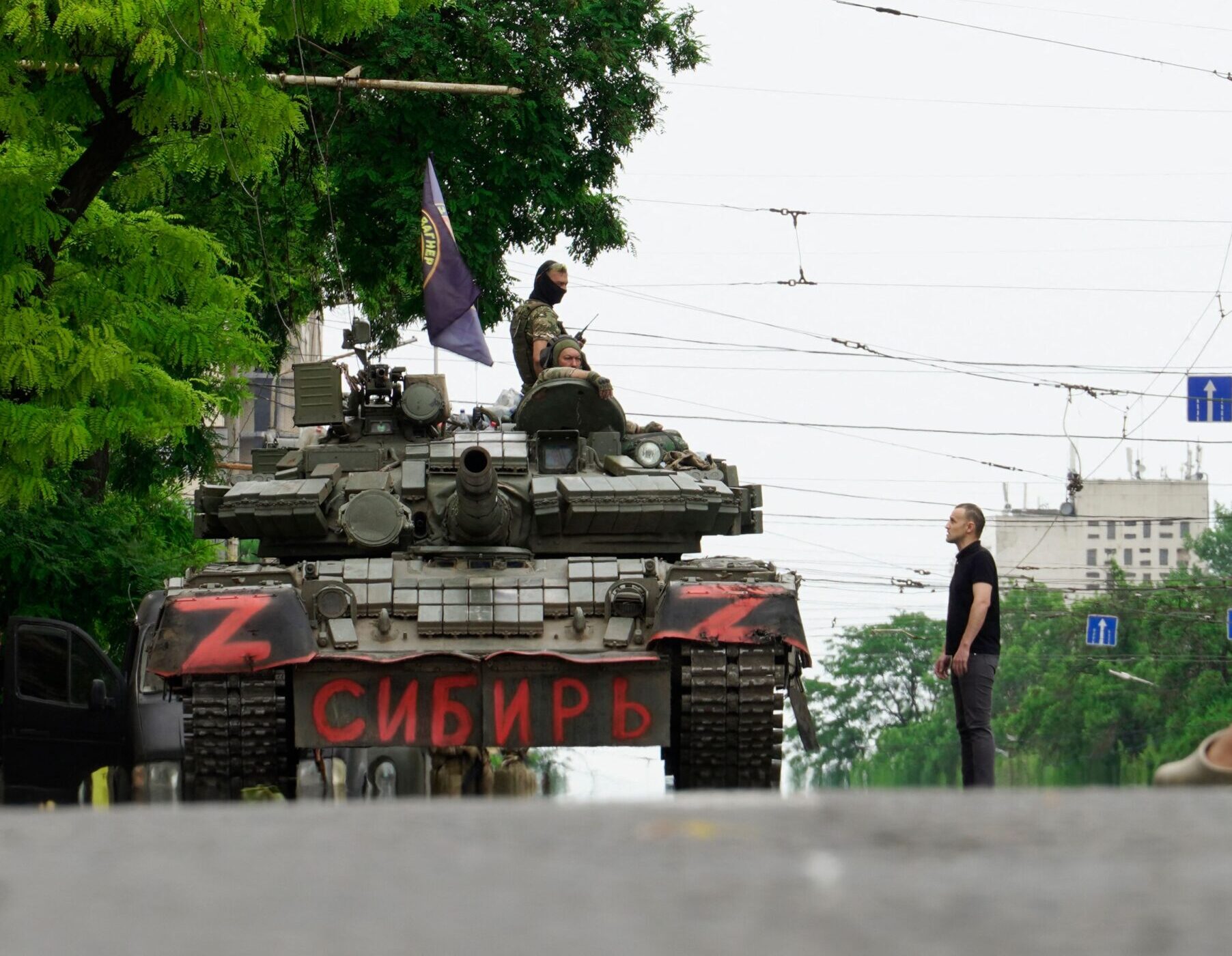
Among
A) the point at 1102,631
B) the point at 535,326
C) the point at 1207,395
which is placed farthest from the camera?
the point at 1102,631

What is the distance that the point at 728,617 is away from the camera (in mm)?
10281

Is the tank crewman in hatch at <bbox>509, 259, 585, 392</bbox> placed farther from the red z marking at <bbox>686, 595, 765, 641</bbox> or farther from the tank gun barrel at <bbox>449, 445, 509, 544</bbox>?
the red z marking at <bbox>686, 595, 765, 641</bbox>

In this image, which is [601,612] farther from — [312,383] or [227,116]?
[227,116]

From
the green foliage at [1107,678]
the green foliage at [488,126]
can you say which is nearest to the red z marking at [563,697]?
the green foliage at [488,126]

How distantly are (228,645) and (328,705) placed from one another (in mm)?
709

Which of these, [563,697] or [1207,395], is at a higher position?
[1207,395]

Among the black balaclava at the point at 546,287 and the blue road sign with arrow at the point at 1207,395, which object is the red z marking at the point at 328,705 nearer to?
the black balaclava at the point at 546,287

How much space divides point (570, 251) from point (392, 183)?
3543 mm

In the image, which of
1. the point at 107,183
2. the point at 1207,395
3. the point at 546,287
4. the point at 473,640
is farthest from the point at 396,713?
the point at 1207,395

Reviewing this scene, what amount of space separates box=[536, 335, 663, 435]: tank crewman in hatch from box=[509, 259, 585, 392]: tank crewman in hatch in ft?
0.54

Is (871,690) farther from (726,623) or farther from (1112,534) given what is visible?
(726,623)

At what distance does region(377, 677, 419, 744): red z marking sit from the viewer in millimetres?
10492

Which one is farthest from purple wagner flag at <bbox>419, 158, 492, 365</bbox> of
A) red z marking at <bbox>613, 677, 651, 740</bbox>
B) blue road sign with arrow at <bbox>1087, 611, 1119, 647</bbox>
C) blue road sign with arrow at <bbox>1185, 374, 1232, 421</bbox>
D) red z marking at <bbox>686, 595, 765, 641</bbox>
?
blue road sign with arrow at <bbox>1087, 611, 1119, 647</bbox>

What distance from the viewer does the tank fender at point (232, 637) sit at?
32.8 ft
